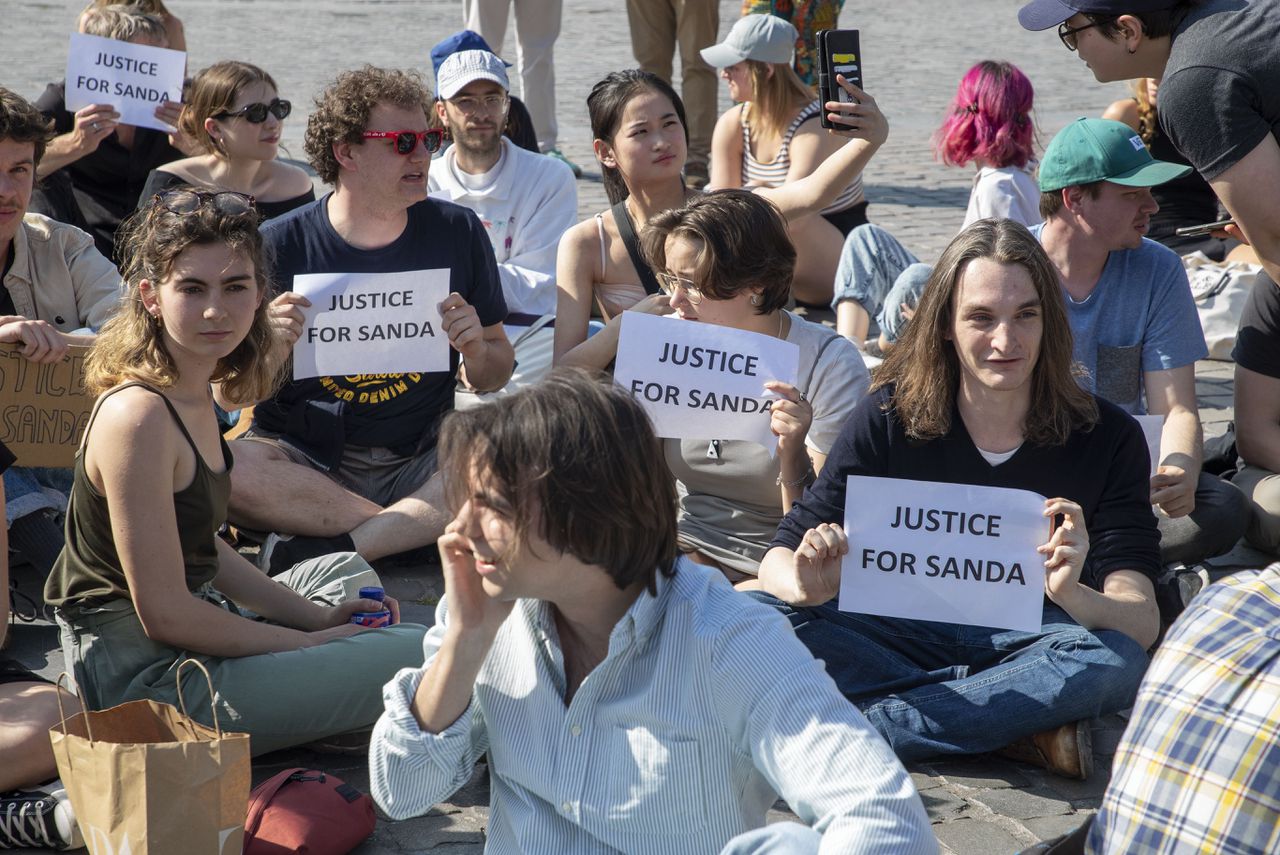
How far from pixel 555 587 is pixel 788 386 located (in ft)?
5.86

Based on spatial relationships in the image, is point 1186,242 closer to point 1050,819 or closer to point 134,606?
point 1050,819

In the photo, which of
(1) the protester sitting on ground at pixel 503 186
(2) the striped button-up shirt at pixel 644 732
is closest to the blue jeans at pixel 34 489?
(1) the protester sitting on ground at pixel 503 186

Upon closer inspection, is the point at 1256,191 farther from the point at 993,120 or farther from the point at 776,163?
the point at 776,163

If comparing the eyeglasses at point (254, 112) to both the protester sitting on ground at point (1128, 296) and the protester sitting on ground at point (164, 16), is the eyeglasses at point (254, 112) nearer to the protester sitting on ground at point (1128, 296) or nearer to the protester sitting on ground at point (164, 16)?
the protester sitting on ground at point (164, 16)

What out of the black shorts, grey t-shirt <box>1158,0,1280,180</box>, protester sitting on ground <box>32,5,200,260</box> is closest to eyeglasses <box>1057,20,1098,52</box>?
grey t-shirt <box>1158,0,1280,180</box>

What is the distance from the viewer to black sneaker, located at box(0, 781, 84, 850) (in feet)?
10.2

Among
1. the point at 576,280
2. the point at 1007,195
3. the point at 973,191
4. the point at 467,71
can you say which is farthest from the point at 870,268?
the point at 467,71

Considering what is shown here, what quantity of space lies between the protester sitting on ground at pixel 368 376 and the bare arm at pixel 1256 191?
222 centimetres

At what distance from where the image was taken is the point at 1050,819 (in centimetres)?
333

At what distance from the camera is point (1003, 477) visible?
3.51 meters

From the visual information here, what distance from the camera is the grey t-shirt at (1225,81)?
3816mm

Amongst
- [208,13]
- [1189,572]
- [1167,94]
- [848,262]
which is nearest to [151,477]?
[1167,94]

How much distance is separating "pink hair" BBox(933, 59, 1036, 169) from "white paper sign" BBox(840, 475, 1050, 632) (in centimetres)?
323

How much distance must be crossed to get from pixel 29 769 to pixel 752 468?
1.95m
